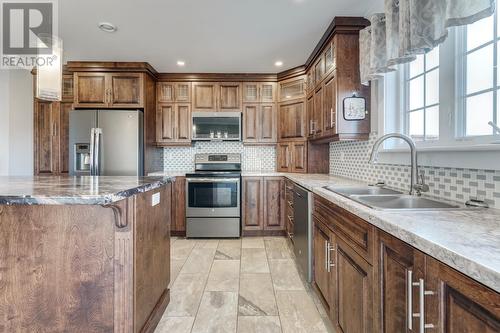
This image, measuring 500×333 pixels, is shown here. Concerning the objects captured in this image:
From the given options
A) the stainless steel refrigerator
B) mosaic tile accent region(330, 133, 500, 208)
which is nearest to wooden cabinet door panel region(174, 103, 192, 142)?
the stainless steel refrigerator

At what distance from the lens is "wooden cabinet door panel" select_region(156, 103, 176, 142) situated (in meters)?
4.02

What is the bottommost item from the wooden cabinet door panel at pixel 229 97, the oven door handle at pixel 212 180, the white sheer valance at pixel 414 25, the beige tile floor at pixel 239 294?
the beige tile floor at pixel 239 294

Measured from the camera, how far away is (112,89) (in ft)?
11.8

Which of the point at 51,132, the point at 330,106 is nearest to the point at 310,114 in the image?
the point at 330,106

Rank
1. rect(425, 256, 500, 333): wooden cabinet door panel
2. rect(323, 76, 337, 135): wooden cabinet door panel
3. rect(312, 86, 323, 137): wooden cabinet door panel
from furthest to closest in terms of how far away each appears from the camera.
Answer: rect(312, 86, 323, 137): wooden cabinet door panel
rect(323, 76, 337, 135): wooden cabinet door panel
rect(425, 256, 500, 333): wooden cabinet door panel

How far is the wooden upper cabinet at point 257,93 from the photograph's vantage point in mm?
4035

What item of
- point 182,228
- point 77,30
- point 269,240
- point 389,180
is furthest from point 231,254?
point 77,30

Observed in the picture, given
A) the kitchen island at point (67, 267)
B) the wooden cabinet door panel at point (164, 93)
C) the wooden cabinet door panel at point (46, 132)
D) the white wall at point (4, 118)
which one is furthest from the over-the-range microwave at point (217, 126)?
the white wall at point (4, 118)

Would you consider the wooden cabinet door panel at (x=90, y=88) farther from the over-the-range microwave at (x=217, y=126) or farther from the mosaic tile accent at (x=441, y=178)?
the mosaic tile accent at (x=441, y=178)

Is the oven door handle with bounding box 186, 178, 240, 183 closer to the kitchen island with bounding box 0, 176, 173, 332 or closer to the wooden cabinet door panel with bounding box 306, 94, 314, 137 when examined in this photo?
the wooden cabinet door panel with bounding box 306, 94, 314, 137

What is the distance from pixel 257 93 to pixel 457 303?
3695 mm

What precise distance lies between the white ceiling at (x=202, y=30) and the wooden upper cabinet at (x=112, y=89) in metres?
0.25

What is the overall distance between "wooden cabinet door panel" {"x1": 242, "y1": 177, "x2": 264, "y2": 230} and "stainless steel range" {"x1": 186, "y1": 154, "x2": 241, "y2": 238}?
12 cm

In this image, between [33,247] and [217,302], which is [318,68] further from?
[33,247]
